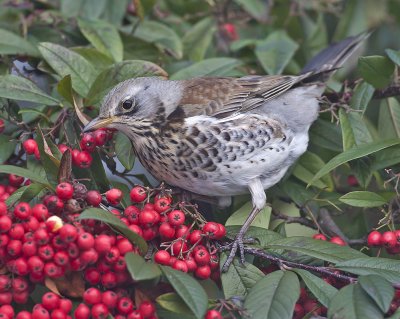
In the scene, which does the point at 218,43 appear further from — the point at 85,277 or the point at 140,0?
the point at 85,277

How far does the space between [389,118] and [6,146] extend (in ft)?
7.00

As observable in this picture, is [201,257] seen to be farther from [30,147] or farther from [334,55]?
[334,55]

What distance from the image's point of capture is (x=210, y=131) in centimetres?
400

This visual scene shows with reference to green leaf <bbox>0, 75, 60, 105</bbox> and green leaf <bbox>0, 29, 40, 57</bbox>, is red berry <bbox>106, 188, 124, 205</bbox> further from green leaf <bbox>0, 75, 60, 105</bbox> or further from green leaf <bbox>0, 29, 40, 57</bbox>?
green leaf <bbox>0, 29, 40, 57</bbox>

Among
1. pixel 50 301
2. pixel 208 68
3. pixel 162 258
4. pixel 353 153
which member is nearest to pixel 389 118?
pixel 353 153

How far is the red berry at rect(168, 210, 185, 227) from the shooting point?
3268 millimetres

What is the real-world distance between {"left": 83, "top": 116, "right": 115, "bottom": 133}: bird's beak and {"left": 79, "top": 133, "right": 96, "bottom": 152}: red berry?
1.1 inches

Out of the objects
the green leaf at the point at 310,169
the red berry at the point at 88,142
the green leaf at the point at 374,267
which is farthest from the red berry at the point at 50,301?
the green leaf at the point at 310,169

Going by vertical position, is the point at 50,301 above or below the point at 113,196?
below

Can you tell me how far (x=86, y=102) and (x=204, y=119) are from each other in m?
0.62

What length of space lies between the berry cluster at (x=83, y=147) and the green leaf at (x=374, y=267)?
1226mm

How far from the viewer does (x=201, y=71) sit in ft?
14.8

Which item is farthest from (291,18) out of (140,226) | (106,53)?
(140,226)

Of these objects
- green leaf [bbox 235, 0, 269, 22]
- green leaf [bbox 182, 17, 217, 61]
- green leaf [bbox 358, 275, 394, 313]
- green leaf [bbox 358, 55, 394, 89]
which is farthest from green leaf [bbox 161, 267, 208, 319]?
green leaf [bbox 235, 0, 269, 22]
